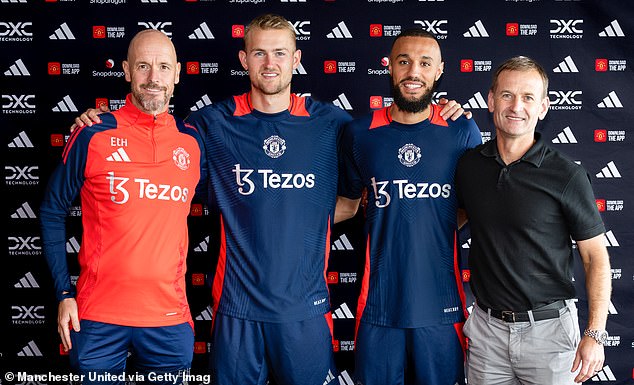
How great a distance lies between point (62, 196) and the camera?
2.19m

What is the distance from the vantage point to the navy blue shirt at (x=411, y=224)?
215cm

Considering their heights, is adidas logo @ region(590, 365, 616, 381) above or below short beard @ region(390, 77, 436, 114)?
below

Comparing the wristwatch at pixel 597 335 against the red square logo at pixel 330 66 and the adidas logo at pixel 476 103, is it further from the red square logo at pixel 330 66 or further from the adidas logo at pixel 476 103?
the red square logo at pixel 330 66

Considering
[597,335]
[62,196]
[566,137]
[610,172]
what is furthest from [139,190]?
[610,172]

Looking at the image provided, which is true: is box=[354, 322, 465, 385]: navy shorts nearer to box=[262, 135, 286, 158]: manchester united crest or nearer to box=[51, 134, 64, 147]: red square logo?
box=[262, 135, 286, 158]: manchester united crest

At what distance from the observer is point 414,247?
84.7 inches

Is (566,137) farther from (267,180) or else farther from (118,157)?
(118,157)

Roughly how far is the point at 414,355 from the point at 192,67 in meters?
1.86

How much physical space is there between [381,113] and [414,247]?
1.89 feet

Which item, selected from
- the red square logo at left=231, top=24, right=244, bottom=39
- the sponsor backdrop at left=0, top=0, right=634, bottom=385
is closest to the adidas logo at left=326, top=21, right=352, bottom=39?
the sponsor backdrop at left=0, top=0, right=634, bottom=385

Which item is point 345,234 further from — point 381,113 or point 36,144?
point 36,144

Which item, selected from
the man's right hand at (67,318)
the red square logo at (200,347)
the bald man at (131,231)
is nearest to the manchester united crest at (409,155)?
the bald man at (131,231)

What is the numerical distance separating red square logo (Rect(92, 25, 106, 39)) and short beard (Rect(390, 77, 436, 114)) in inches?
66.6

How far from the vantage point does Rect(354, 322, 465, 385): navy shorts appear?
2.13 metres
